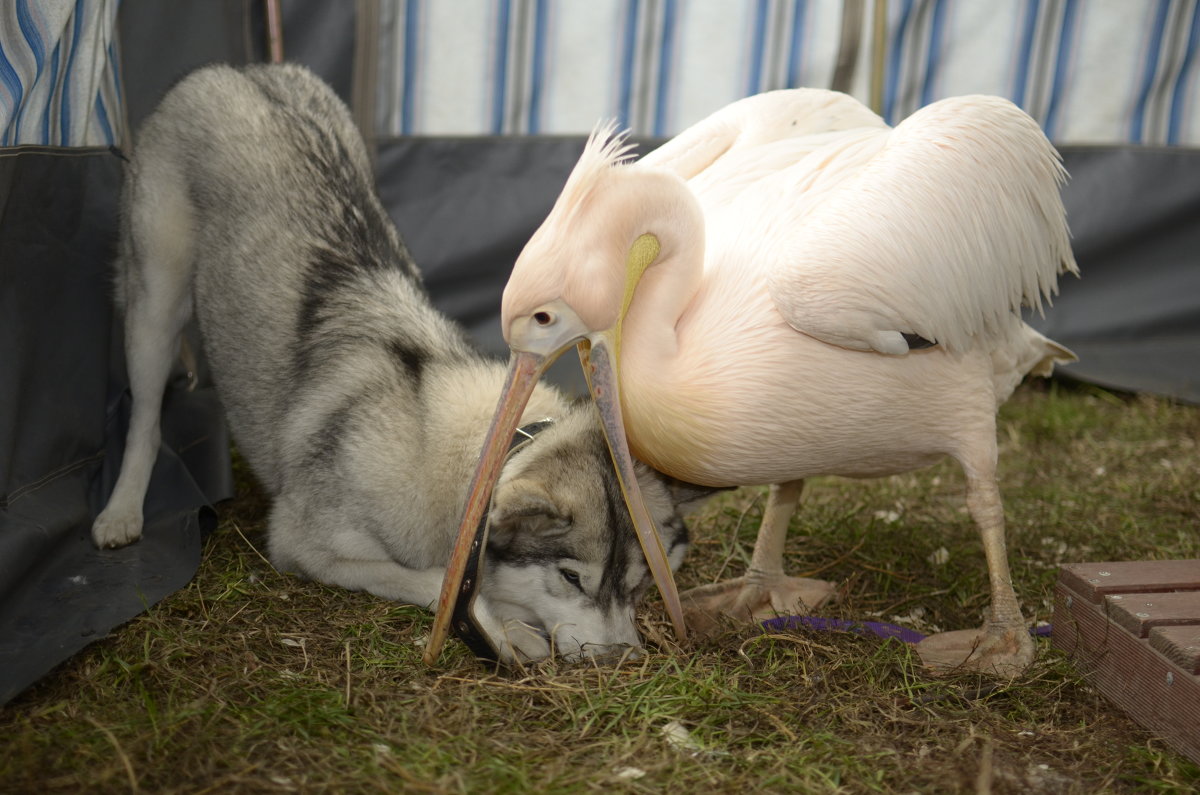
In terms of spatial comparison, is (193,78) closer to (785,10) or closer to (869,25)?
(785,10)

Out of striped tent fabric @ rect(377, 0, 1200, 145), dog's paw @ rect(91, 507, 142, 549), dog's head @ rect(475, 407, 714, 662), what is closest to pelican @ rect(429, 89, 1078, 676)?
dog's head @ rect(475, 407, 714, 662)

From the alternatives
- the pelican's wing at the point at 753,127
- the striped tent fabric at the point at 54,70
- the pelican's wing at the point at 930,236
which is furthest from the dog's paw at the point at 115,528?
the pelican's wing at the point at 930,236

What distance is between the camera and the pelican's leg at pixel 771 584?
382cm

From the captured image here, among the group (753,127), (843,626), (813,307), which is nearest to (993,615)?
(843,626)

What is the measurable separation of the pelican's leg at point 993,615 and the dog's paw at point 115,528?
2711 millimetres

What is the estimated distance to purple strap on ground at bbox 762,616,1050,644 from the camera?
11.5 ft

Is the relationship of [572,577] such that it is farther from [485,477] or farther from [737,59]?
[737,59]

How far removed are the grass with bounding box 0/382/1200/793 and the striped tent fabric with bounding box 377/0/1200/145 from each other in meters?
2.73

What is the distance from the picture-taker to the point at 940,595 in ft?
13.1

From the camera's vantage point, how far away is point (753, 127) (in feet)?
12.3

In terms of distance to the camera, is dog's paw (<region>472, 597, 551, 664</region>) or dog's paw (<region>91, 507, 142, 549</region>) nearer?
dog's paw (<region>472, 597, 551, 664</region>)

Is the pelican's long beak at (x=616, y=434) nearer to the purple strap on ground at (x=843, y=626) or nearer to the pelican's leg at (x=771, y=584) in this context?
the purple strap on ground at (x=843, y=626)

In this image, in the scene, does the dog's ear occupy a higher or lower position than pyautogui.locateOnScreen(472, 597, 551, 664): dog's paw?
higher

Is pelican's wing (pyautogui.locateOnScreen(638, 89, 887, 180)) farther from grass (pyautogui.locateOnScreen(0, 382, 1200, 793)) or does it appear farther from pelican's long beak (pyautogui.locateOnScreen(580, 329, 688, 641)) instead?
grass (pyautogui.locateOnScreen(0, 382, 1200, 793))
